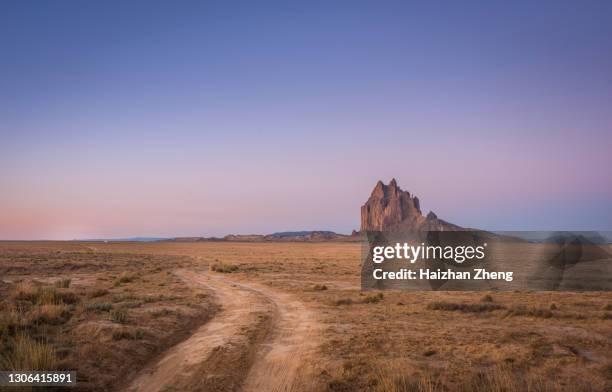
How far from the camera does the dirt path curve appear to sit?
7.68m

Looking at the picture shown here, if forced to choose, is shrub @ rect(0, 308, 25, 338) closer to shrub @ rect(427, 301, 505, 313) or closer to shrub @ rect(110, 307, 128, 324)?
shrub @ rect(110, 307, 128, 324)

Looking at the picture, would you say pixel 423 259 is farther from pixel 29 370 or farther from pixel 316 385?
pixel 29 370

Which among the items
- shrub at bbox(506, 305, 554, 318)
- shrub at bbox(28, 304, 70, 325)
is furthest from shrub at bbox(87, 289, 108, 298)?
shrub at bbox(506, 305, 554, 318)

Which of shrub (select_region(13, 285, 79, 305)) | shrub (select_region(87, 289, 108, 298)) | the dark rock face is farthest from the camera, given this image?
the dark rock face

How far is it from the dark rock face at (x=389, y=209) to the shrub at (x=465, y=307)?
131899 millimetres

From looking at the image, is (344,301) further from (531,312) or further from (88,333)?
(88,333)

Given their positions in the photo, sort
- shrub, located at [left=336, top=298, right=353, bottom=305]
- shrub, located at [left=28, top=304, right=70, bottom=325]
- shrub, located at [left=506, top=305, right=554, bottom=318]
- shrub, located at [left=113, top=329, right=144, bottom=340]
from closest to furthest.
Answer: shrub, located at [left=113, top=329, right=144, bottom=340] < shrub, located at [left=28, top=304, right=70, bottom=325] < shrub, located at [left=506, top=305, right=554, bottom=318] < shrub, located at [left=336, top=298, right=353, bottom=305]

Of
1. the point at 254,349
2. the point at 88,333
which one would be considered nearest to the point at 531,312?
the point at 254,349

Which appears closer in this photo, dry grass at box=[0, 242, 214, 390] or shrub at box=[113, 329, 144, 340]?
dry grass at box=[0, 242, 214, 390]

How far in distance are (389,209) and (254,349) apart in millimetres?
166555

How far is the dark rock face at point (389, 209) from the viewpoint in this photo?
160125mm

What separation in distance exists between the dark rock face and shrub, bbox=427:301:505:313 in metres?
132

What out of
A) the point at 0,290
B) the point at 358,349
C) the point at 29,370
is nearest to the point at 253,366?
the point at 358,349

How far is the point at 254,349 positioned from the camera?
9930 millimetres
